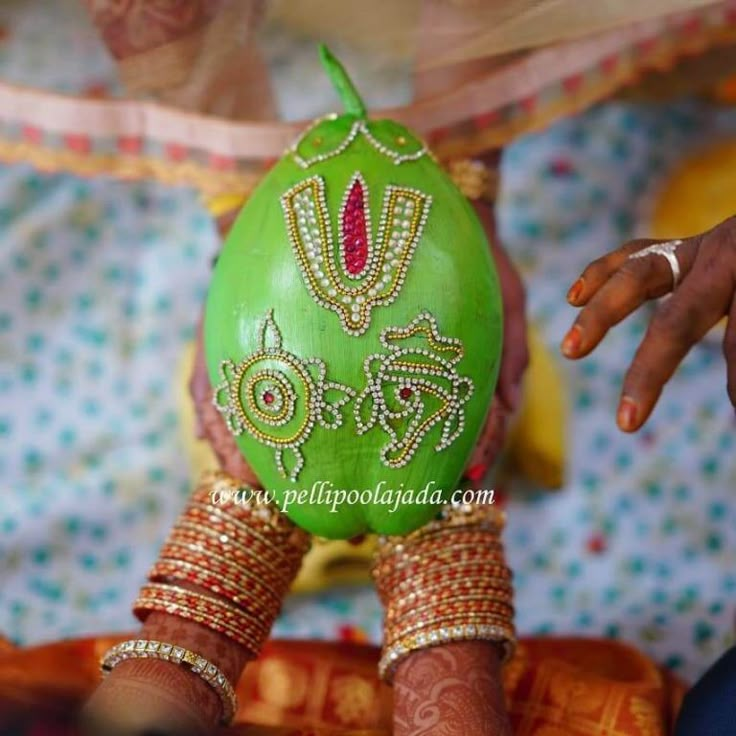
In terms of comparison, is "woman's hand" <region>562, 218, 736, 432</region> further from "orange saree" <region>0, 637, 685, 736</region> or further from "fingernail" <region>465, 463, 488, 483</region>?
"orange saree" <region>0, 637, 685, 736</region>

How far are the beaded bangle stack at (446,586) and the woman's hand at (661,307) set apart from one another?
0.20m

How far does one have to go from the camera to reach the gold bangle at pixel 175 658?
70cm

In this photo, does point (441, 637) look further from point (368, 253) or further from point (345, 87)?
point (345, 87)

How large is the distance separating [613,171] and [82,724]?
43.9 inches

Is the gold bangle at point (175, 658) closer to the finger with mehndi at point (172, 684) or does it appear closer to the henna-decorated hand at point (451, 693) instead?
the finger with mehndi at point (172, 684)

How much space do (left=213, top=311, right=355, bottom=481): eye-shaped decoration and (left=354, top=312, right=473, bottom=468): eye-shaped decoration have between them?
19mm

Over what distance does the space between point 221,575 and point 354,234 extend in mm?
254

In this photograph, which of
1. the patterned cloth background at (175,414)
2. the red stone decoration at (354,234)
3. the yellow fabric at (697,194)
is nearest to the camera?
the red stone decoration at (354,234)

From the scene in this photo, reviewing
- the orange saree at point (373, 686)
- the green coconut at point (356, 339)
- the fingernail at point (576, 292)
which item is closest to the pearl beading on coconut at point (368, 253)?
the green coconut at point (356, 339)

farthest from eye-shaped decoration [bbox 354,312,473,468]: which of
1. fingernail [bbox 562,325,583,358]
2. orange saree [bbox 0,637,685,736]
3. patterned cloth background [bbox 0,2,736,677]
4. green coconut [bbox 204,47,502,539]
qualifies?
patterned cloth background [bbox 0,2,736,677]

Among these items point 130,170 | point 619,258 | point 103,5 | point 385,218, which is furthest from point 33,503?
point 619,258

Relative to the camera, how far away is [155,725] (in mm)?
544

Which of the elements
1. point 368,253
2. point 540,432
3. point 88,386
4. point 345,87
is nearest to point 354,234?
point 368,253

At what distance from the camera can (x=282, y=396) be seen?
68 cm
